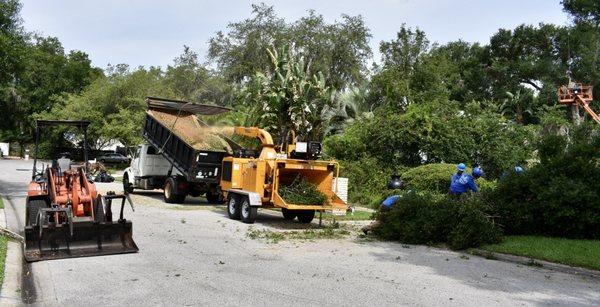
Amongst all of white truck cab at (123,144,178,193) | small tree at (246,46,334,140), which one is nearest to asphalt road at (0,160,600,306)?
white truck cab at (123,144,178,193)

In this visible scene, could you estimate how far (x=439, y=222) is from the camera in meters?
12.1

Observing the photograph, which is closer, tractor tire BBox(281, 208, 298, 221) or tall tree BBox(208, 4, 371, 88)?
tractor tire BBox(281, 208, 298, 221)

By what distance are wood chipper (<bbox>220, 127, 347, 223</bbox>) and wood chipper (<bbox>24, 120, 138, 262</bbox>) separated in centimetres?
482

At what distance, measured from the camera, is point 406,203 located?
12766mm

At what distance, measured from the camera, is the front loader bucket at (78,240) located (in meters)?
8.85

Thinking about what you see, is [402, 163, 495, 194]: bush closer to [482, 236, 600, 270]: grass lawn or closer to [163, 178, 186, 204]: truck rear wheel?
[482, 236, 600, 270]: grass lawn

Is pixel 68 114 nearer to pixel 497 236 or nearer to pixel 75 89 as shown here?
pixel 75 89

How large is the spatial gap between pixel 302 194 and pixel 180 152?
6.65 meters

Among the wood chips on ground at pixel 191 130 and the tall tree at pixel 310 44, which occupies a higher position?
the tall tree at pixel 310 44

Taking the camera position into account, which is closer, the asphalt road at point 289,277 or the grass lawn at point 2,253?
the asphalt road at point 289,277

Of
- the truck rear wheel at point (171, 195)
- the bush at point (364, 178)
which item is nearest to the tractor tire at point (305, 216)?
the truck rear wheel at point (171, 195)

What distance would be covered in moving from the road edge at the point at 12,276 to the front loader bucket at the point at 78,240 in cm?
27

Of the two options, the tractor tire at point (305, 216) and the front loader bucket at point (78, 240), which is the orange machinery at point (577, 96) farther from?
the front loader bucket at point (78, 240)

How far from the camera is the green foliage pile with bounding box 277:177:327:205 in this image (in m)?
14.4
